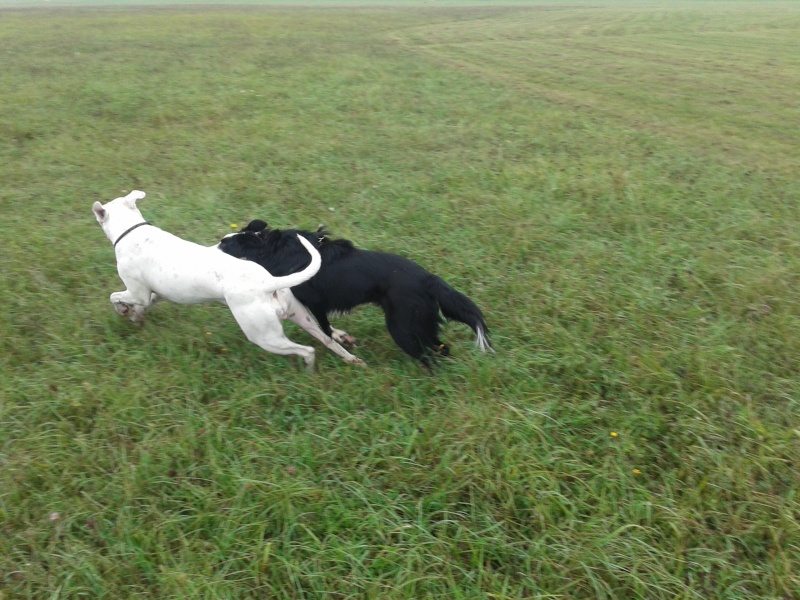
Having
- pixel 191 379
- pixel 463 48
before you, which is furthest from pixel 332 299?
pixel 463 48

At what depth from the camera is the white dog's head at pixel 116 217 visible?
3865mm

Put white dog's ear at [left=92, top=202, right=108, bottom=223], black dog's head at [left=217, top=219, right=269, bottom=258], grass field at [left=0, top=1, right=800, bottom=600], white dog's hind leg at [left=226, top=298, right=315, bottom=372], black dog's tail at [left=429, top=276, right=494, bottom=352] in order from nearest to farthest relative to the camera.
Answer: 1. grass field at [left=0, top=1, right=800, bottom=600]
2. white dog's hind leg at [left=226, top=298, right=315, bottom=372]
3. black dog's tail at [left=429, top=276, right=494, bottom=352]
4. black dog's head at [left=217, top=219, right=269, bottom=258]
5. white dog's ear at [left=92, top=202, right=108, bottom=223]

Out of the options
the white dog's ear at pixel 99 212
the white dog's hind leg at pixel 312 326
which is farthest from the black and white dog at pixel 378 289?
the white dog's ear at pixel 99 212

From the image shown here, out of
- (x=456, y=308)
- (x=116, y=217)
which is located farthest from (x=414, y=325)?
(x=116, y=217)

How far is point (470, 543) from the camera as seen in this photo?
2434 mm

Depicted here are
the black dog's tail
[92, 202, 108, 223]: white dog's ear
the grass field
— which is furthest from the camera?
[92, 202, 108, 223]: white dog's ear

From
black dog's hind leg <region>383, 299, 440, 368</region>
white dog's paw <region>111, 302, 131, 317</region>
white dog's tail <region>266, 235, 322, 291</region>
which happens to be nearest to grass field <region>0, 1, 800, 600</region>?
white dog's paw <region>111, 302, 131, 317</region>

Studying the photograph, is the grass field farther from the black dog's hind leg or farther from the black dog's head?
the black dog's head

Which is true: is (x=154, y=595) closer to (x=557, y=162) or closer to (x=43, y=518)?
(x=43, y=518)

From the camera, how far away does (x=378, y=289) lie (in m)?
3.46

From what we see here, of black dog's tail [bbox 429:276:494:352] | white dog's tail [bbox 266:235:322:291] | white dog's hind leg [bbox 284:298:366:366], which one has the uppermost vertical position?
white dog's tail [bbox 266:235:322:291]

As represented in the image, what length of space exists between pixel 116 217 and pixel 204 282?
3.08ft

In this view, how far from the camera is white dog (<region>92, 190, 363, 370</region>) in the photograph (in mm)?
3369

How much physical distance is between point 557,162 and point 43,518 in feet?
19.9
